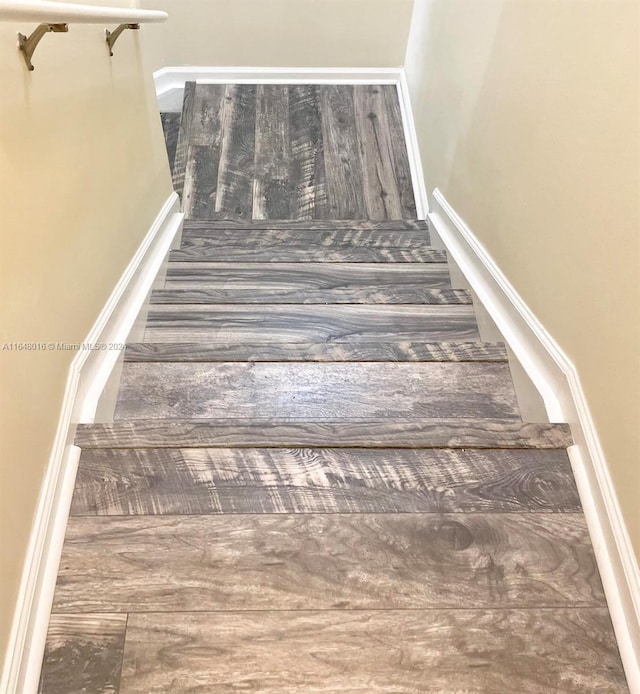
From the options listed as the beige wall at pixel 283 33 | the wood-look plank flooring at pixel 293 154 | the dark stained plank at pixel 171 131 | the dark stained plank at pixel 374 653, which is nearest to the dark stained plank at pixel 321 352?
the dark stained plank at pixel 374 653

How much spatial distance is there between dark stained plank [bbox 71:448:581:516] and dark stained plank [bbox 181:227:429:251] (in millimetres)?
1408

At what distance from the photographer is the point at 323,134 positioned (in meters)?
3.38

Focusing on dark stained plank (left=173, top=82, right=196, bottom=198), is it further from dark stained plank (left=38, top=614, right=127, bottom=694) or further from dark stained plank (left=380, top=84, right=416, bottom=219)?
dark stained plank (left=38, top=614, right=127, bottom=694)

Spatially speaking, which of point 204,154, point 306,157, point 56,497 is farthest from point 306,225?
point 56,497

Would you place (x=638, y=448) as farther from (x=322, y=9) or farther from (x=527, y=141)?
(x=322, y=9)

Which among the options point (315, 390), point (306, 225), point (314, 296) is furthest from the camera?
point (306, 225)

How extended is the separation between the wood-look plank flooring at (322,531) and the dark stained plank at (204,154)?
139 cm

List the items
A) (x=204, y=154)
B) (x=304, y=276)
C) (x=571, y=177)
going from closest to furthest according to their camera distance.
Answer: (x=571, y=177)
(x=304, y=276)
(x=204, y=154)

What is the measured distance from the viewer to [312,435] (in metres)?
1.24

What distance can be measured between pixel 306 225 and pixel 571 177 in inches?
64.6

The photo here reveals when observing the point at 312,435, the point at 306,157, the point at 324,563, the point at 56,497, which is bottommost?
the point at 324,563

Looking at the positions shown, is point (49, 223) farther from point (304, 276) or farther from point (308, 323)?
point (304, 276)

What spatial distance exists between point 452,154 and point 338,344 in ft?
3.96

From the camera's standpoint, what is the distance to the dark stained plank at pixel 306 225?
8.77 ft
